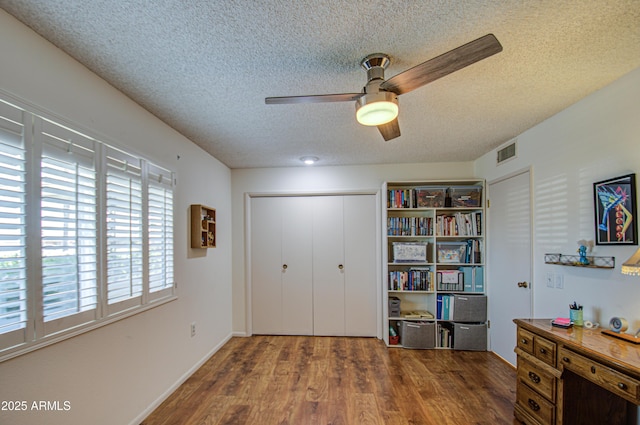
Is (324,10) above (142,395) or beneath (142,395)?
above

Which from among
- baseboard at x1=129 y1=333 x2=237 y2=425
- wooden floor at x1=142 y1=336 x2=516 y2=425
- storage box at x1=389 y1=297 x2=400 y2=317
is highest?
storage box at x1=389 y1=297 x2=400 y2=317

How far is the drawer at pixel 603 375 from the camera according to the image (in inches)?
53.7

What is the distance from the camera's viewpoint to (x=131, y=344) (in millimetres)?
2039

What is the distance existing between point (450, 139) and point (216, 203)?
279cm

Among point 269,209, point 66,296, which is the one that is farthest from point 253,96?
point 269,209

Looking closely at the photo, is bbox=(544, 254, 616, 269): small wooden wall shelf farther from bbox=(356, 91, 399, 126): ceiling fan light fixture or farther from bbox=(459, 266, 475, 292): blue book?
bbox=(356, 91, 399, 126): ceiling fan light fixture

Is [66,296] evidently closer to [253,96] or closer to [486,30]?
[253,96]

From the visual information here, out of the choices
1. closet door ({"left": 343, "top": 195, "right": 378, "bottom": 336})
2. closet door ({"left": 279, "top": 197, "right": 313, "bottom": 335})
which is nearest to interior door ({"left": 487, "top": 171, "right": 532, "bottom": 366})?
closet door ({"left": 343, "top": 195, "right": 378, "bottom": 336})

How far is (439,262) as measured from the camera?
12.0ft

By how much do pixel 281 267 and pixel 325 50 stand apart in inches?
121

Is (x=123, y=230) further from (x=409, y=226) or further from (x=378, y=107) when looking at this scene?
(x=409, y=226)

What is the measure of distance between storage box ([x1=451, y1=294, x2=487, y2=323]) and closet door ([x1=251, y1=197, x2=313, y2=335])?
6.25 feet

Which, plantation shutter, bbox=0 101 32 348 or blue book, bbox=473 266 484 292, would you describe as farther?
blue book, bbox=473 266 484 292

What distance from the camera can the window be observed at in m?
1.30
